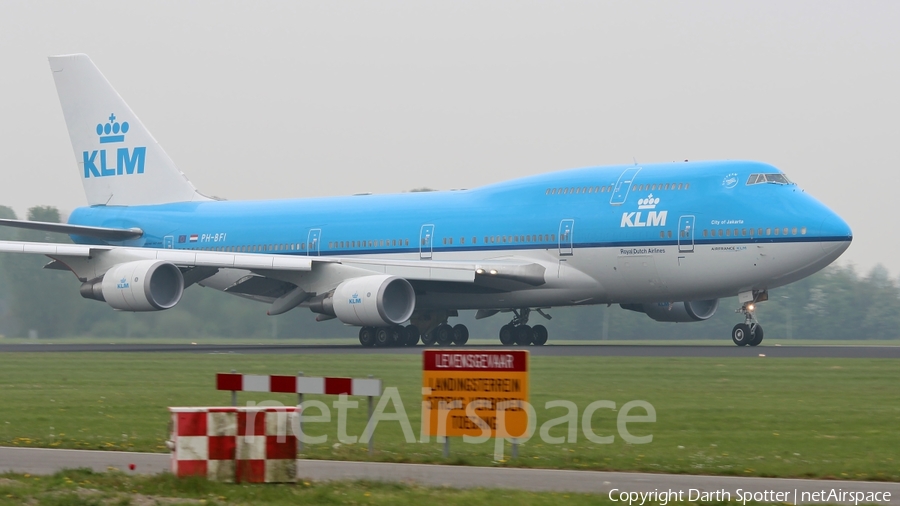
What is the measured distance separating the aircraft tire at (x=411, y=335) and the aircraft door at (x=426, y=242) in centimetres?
217

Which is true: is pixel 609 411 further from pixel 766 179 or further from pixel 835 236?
pixel 766 179

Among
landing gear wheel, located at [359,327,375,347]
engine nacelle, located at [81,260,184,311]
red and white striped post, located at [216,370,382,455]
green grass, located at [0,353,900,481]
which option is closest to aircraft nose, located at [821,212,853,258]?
green grass, located at [0,353,900,481]

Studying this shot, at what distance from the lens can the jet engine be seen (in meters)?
35.2

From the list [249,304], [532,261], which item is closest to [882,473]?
[532,261]

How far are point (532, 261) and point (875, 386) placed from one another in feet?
53.6

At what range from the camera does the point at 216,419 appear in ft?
35.6

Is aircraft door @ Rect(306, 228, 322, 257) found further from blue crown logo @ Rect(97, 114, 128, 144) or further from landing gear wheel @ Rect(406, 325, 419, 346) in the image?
blue crown logo @ Rect(97, 114, 128, 144)

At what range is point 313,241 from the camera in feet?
135

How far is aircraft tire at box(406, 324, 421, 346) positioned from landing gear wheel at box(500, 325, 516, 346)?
9.21ft

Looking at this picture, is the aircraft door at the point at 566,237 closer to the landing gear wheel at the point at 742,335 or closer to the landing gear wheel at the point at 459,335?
the landing gear wheel at the point at 742,335

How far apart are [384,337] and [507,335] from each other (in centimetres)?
439

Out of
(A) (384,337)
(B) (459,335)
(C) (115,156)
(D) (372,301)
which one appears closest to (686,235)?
(D) (372,301)

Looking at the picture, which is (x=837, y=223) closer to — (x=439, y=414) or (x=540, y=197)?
(x=540, y=197)

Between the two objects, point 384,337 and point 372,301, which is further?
point 384,337
